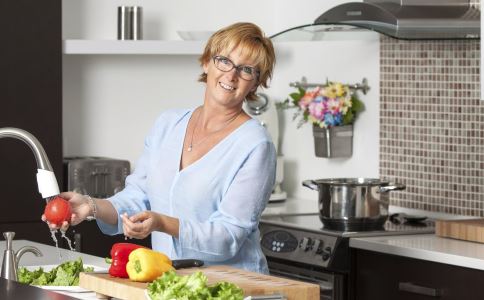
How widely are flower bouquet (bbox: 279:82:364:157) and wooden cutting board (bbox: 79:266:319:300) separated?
2.39 metres

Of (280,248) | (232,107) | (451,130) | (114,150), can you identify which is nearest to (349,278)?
(280,248)

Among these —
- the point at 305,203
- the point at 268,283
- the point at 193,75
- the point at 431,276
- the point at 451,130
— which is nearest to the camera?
the point at 268,283

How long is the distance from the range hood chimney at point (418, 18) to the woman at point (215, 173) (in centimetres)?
108

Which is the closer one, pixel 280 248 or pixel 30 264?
pixel 30 264

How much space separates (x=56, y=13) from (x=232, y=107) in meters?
1.78

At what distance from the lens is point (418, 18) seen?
4188 millimetres

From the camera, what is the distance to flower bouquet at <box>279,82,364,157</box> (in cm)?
498

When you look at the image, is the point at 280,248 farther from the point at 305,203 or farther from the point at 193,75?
the point at 193,75

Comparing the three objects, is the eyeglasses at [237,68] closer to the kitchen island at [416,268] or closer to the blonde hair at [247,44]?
the blonde hair at [247,44]

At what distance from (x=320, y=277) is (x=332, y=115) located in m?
0.98

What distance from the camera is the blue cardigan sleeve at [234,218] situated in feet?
9.86

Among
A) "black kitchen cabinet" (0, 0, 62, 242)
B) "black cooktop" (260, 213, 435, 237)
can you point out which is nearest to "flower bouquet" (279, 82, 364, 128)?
"black cooktop" (260, 213, 435, 237)

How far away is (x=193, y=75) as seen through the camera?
5.56 m

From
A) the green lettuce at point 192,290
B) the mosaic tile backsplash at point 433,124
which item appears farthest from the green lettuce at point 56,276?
the mosaic tile backsplash at point 433,124
